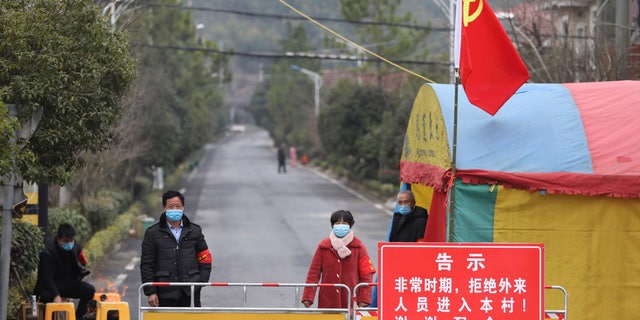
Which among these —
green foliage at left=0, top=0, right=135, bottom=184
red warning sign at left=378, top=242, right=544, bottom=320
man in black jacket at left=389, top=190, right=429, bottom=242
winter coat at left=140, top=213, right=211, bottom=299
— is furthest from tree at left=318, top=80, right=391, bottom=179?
red warning sign at left=378, top=242, right=544, bottom=320

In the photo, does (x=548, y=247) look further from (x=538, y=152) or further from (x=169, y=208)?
(x=169, y=208)

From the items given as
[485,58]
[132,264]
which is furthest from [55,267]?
[132,264]

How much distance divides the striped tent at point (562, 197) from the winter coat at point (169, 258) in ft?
8.71

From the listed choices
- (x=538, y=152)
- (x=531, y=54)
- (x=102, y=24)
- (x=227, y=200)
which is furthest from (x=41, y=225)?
(x=227, y=200)

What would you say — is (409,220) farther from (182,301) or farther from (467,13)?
(182,301)

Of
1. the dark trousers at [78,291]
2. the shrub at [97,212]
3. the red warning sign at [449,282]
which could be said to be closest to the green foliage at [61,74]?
the dark trousers at [78,291]

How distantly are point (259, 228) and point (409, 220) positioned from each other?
18932 millimetres

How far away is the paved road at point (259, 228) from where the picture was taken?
19556mm

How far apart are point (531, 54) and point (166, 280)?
696 inches

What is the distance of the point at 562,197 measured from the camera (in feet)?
37.2

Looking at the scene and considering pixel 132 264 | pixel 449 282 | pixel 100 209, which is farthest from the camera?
pixel 100 209

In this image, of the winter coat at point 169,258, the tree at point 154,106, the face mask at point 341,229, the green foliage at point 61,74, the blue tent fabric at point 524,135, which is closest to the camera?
the winter coat at point 169,258

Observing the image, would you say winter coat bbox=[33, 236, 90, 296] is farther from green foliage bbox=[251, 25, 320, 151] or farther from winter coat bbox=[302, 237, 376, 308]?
green foliage bbox=[251, 25, 320, 151]

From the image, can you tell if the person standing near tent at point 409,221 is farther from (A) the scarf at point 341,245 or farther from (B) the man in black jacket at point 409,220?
(A) the scarf at point 341,245
